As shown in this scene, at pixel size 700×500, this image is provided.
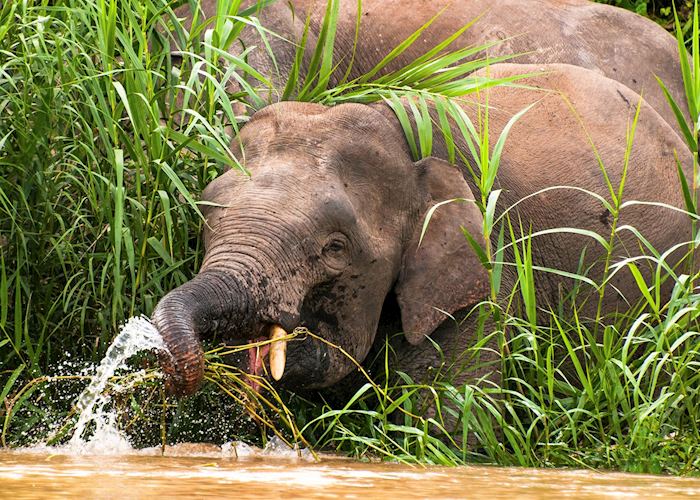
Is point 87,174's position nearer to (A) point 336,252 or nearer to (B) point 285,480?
(A) point 336,252

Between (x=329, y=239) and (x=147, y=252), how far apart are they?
677mm

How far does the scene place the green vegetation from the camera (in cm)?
492

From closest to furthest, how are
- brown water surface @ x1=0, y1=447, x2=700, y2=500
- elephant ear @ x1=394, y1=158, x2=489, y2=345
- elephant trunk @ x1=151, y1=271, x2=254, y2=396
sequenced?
brown water surface @ x1=0, y1=447, x2=700, y2=500, elephant trunk @ x1=151, y1=271, x2=254, y2=396, elephant ear @ x1=394, y1=158, x2=489, y2=345

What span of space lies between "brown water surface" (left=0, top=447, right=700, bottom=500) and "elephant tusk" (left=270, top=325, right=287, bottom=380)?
27cm

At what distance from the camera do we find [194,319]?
14.5 ft

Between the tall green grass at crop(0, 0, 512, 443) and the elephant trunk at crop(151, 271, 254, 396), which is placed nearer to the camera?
the elephant trunk at crop(151, 271, 254, 396)

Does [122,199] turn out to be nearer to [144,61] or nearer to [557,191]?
[144,61]

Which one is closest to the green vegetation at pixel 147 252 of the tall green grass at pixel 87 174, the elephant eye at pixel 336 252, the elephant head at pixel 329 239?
the tall green grass at pixel 87 174

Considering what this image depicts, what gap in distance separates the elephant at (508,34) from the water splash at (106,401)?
8.32 ft

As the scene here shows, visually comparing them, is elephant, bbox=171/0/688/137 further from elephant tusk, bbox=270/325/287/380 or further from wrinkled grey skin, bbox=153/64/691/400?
elephant tusk, bbox=270/325/287/380

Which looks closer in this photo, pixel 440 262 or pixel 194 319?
pixel 194 319

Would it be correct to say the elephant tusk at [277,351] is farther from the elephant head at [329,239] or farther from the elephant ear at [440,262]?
the elephant ear at [440,262]

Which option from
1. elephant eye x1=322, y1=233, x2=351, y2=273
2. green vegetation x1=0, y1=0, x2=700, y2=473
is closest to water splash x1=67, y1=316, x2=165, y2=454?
green vegetation x1=0, y1=0, x2=700, y2=473

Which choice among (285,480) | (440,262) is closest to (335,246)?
(440,262)
